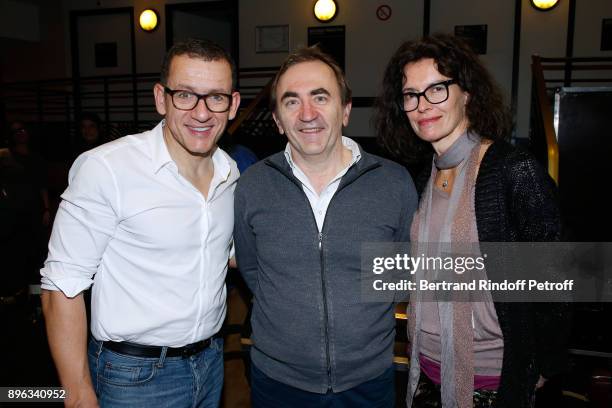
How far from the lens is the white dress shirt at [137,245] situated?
1.50 metres

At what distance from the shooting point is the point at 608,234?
4086 millimetres

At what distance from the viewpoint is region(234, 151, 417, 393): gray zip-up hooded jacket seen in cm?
171

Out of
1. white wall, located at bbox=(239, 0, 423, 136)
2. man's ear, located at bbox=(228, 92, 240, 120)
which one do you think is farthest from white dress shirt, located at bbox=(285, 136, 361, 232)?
white wall, located at bbox=(239, 0, 423, 136)

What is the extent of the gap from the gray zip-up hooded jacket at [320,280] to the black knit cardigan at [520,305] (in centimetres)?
36

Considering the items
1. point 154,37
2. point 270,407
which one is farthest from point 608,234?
point 154,37

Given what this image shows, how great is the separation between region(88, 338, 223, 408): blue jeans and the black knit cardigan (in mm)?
1055

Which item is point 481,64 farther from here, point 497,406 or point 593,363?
point 593,363

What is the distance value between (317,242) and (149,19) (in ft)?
31.3

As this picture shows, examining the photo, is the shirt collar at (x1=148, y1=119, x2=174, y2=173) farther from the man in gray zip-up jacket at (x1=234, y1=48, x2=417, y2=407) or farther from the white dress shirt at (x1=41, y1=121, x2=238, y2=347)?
the man in gray zip-up jacket at (x1=234, y1=48, x2=417, y2=407)

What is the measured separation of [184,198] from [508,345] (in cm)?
119

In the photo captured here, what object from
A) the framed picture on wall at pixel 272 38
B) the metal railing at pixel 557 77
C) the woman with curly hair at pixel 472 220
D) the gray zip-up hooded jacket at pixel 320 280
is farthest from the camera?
the framed picture on wall at pixel 272 38

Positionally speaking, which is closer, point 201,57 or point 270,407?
point 201,57

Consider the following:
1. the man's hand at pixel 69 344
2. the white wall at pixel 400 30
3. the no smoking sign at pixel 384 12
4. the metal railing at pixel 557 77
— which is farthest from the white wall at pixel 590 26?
the man's hand at pixel 69 344

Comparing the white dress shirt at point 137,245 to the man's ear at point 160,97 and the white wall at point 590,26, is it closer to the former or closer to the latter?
the man's ear at point 160,97
